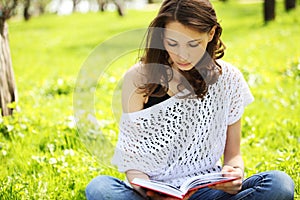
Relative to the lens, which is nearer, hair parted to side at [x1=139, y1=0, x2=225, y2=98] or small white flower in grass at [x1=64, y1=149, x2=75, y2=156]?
hair parted to side at [x1=139, y1=0, x2=225, y2=98]

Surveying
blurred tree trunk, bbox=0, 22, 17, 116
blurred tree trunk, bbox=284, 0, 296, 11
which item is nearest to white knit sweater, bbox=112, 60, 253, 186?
blurred tree trunk, bbox=0, 22, 17, 116

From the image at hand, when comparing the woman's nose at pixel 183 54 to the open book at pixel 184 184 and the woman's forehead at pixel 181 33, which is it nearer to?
the woman's forehead at pixel 181 33

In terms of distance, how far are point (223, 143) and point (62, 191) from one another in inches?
37.9

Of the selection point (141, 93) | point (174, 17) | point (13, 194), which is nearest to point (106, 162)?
point (13, 194)

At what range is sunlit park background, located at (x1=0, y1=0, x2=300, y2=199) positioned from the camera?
2.86m

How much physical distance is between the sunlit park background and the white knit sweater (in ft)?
1.33

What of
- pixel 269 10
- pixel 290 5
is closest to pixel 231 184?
pixel 269 10

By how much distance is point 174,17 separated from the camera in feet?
7.00

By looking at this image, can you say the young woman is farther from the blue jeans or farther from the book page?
the book page

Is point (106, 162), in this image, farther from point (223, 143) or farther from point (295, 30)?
point (295, 30)

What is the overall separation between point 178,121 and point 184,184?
17.8 inches

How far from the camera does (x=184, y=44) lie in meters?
2.16

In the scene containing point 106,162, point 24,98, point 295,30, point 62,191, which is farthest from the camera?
point 295,30

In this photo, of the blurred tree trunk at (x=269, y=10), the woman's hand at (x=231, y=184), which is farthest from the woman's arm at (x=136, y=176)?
the blurred tree trunk at (x=269, y=10)
